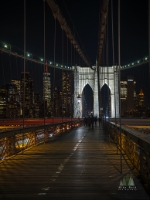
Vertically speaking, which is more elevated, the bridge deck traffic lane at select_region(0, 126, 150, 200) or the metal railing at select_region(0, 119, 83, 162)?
the metal railing at select_region(0, 119, 83, 162)

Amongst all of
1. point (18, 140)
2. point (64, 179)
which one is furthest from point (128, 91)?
point (64, 179)

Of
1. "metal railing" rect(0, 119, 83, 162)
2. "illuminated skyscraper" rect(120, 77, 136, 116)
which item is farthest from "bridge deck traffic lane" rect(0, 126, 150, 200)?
"illuminated skyscraper" rect(120, 77, 136, 116)

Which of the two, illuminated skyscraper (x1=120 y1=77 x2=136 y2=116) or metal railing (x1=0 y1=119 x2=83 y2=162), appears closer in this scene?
metal railing (x1=0 y1=119 x2=83 y2=162)

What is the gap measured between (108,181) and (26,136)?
18.7 feet

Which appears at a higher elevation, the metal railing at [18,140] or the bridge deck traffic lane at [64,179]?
the metal railing at [18,140]

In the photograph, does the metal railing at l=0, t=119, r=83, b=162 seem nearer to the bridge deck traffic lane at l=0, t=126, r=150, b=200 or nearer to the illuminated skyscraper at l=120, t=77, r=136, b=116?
the bridge deck traffic lane at l=0, t=126, r=150, b=200

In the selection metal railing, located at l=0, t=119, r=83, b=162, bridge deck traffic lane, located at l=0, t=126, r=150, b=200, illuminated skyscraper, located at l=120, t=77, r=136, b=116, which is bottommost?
bridge deck traffic lane, located at l=0, t=126, r=150, b=200

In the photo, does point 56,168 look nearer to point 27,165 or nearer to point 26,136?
point 27,165

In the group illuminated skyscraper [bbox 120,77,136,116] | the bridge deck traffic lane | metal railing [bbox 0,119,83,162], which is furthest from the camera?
illuminated skyscraper [bbox 120,77,136,116]

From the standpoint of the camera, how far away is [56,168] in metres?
6.54

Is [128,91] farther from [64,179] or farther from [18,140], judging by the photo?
[64,179]

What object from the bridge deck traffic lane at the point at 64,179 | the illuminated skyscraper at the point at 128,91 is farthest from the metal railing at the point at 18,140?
the illuminated skyscraper at the point at 128,91

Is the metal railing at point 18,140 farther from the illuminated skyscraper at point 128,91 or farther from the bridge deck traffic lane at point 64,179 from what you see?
the illuminated skyscraper at point 128,91

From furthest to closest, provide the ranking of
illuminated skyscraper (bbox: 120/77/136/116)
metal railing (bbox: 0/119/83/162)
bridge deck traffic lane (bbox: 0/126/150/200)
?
illuminated skyscraper (bbox: 120/77/136/116) → metal railing (bbox: 0/119/83/162) → bridge deck traffic lane (bbox: 0/126/150/200)
